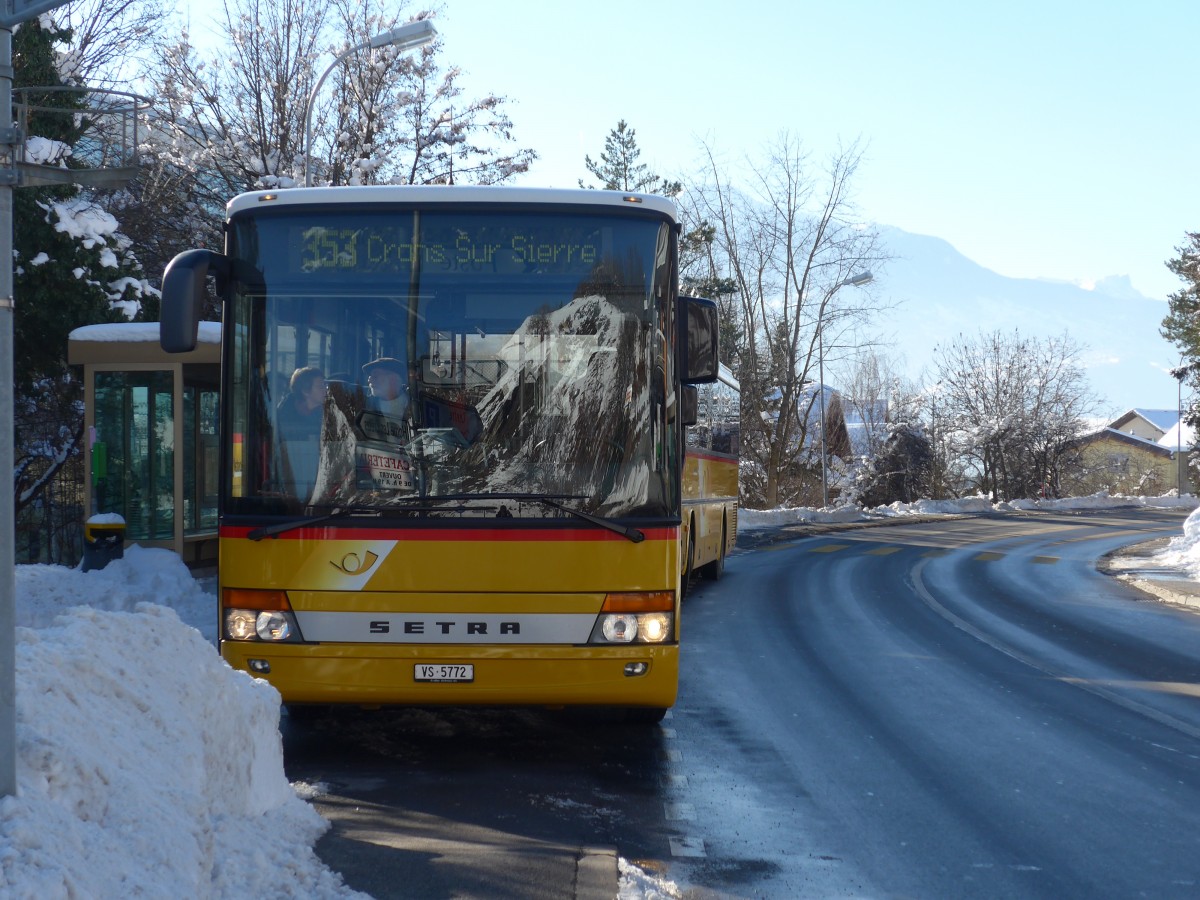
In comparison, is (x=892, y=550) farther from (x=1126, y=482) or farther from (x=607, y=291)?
(x=1126, y=482)

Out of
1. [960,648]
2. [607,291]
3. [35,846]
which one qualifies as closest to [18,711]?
[35,846]

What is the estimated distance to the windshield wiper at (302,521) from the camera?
6664 mm

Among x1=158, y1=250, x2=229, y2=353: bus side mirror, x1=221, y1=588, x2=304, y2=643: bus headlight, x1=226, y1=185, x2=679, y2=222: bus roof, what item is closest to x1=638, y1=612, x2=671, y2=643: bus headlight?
x1=221, y1=588, x2=304, y2=643: bus headlight

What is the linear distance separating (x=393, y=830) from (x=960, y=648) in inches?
317

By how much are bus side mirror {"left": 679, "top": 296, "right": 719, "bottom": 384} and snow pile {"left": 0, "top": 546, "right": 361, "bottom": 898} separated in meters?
2.86

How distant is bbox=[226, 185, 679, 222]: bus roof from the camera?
704 centimetres

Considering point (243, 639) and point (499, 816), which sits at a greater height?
point (243, 639)

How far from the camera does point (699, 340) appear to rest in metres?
7.27

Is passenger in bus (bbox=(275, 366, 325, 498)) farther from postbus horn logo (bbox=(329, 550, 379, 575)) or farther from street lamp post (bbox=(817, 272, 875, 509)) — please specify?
street lamp post (bbox=(817, 272, 875, 509))

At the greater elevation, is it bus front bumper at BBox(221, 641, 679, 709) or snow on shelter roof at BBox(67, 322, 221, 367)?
snow on shelter roof at BBox(67, 322, 221, 367)

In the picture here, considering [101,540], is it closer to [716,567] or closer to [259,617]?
[259,617]

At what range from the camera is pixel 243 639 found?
6.79m

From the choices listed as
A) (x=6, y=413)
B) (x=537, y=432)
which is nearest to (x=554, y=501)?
(x=537, y=432)

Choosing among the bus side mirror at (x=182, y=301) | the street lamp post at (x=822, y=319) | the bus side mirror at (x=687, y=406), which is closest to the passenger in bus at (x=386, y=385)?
the bus side mirror at (x=182, y=301)
